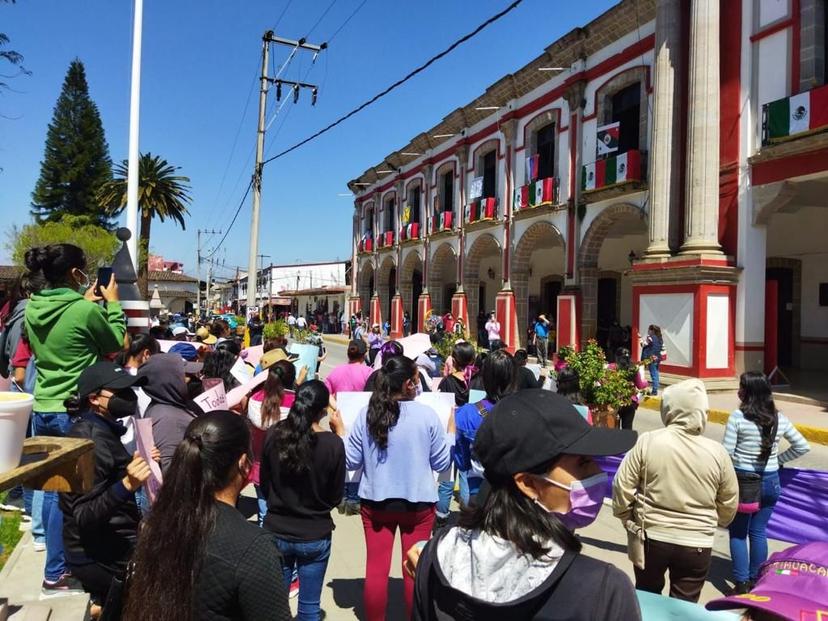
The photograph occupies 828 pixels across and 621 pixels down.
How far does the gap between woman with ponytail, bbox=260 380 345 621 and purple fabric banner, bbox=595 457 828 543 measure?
2038mm

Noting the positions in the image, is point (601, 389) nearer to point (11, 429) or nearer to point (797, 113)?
point (11, 429)

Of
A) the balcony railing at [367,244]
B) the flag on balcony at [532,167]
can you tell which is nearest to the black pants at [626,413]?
the flag on balcony at [532,167]

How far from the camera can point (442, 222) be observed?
87.1ft

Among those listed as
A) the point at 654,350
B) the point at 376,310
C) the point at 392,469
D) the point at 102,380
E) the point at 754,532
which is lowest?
the point at 754,532

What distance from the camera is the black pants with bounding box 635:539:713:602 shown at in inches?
123

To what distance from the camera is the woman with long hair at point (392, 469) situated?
131 inches

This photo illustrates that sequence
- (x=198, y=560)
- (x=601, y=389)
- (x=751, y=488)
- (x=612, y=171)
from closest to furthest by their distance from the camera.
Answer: (x=198, y=560)
(x=751, y=488)
(x=601, y=389)
(x=612, y=171)

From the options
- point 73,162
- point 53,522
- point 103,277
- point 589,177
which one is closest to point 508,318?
point 589,177

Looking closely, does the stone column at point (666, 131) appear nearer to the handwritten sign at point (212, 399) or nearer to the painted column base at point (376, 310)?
the handwritten sign at point (212, 399)

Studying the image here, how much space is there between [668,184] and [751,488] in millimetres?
11649

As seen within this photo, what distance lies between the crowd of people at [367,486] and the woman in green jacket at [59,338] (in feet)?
0.04

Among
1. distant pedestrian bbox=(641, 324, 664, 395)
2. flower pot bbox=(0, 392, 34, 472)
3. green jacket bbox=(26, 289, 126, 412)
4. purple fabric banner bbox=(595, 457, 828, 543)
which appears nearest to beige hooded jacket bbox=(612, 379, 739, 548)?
purple fabric banner bbox=(595, 457, 828, 543)

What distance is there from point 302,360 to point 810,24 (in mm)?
11999

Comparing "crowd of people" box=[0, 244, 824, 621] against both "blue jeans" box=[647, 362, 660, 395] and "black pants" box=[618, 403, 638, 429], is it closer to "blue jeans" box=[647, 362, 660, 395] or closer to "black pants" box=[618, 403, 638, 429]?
"black pants" box=[618, 403, 638, 429]
